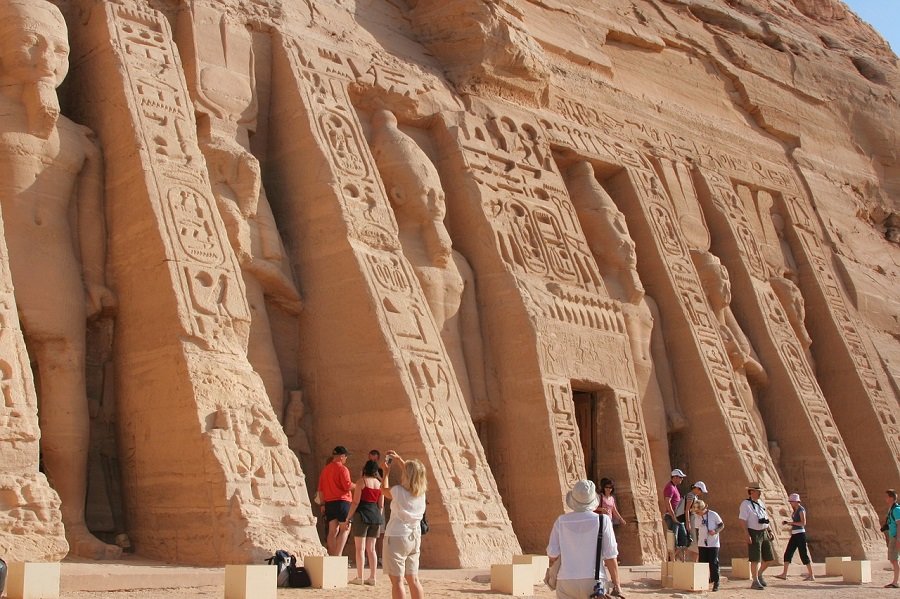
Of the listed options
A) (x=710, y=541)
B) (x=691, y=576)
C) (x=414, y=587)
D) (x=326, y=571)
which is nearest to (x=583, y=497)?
(x=414, y=587)

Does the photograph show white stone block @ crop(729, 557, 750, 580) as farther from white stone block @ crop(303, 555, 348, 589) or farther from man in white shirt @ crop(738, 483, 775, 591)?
white stone block @ crop(303, 555, 348, 589)

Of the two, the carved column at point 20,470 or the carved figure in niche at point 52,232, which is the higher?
the carved figure in niche at point 52,232

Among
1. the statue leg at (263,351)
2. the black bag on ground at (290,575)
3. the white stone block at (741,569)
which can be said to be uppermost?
the statue leg at (263,351)

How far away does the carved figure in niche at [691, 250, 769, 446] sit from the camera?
52.5 ft

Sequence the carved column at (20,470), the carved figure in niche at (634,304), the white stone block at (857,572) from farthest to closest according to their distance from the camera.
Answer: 1. the carved figure in niche at (634,304)
2. the white stone block at (857,572)
3. the carved column at (20,470)

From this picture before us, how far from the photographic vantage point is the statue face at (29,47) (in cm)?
1019

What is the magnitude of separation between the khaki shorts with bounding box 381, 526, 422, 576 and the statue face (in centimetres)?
529

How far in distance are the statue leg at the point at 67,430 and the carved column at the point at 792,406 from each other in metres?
9.27

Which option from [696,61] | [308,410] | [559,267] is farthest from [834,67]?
[308,410]

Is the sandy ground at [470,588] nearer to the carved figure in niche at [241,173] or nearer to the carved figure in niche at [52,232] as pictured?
the carved figure in niche at [52,232]

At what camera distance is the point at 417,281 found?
1218 centimetres

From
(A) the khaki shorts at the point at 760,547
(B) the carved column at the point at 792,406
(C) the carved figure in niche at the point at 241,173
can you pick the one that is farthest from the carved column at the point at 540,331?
(B) the carved column at the point at 792,406

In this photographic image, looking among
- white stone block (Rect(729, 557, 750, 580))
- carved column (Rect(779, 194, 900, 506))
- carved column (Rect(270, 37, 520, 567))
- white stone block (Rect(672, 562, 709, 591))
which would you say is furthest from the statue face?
carved column (Rect(779, 194, 900, 506))

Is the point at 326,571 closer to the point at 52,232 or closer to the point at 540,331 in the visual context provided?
the point at 52,232
